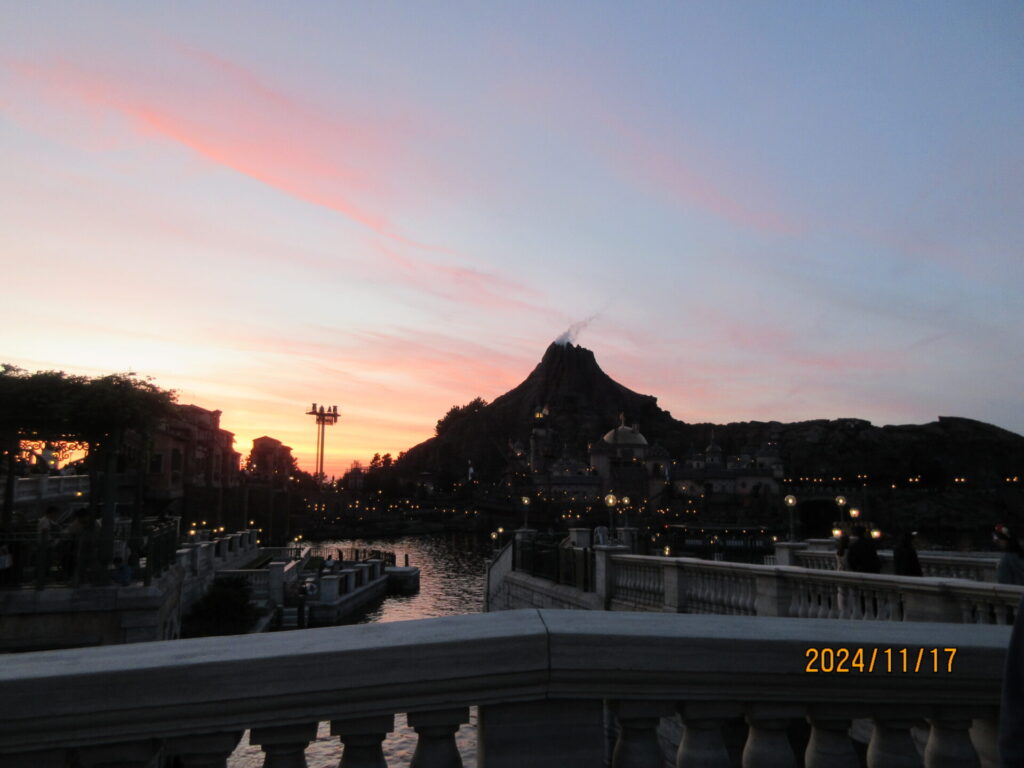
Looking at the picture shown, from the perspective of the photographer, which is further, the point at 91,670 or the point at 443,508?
the point at 443,508

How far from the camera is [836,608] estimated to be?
970cm

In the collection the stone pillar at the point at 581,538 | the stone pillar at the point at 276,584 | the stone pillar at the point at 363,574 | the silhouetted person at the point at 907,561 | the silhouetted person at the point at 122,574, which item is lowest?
the stone pillar at the point at 363,574

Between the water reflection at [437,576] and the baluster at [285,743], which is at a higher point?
the baluster at [285,743]

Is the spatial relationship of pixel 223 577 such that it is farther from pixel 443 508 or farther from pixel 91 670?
pixel 443 508

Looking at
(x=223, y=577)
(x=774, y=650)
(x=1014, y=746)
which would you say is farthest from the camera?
(x=223, y=577)

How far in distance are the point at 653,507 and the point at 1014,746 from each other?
130m

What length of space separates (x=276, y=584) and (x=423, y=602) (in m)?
15.0

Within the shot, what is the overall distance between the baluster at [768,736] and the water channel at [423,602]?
119 cm

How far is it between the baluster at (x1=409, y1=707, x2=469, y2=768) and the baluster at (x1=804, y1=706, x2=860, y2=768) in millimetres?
1418

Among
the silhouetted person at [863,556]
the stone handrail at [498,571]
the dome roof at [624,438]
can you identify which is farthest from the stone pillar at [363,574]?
the dome roof at [624,438]

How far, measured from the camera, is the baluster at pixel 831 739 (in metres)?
2.85

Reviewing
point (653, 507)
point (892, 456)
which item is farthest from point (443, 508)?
point (892, 456)

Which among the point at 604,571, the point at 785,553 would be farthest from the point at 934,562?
the point at 604,571

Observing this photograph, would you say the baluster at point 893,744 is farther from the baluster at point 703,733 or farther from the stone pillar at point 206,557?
the stone pillar at point 206,557
